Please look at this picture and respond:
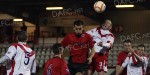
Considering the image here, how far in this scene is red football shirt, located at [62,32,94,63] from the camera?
336 inches

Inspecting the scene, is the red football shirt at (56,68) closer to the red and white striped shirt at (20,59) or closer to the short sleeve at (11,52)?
the red and white striped shirt at (20,59)

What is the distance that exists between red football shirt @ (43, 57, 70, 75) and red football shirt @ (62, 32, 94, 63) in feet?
3.80

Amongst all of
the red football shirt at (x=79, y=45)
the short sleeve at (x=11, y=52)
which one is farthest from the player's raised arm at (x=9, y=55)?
the red football shirt at (x=79, y=45)

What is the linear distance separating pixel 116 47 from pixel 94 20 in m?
5.41

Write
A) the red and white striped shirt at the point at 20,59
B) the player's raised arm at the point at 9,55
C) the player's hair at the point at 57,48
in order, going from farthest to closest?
the player's hair at the point at 57,48 → the red and white striped shirt at the point at 20,59 → the player's raised arm at the point at 9,55

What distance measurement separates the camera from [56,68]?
7.38 m

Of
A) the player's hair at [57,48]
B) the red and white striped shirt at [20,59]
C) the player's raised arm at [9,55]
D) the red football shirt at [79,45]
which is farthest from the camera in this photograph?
the red football shirt at [79,45]

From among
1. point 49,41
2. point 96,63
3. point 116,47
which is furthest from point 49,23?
point 96,63

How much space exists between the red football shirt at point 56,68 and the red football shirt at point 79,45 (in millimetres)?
1159

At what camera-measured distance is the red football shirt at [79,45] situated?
852 cm

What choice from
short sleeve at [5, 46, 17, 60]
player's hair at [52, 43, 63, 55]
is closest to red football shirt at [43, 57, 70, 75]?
player's hair at [52, 43, 63, 55]

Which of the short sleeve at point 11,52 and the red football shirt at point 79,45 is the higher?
the short sleeve at point 11,52

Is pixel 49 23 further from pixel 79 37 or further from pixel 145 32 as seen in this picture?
pixel 79 37

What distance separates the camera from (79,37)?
854 centimetres
